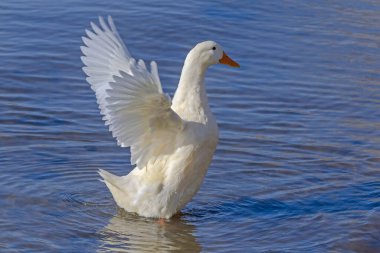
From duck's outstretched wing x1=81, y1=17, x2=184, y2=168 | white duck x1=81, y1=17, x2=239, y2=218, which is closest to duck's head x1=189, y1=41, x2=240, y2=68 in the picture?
white duck x1=81, y1=17, x2=239, y2=218

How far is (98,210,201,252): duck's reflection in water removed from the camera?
7.66 metres

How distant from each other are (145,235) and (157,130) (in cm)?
78

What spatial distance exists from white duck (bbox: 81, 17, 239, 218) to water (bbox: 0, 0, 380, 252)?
0.71 feet

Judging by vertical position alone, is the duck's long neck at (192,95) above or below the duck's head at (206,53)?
below

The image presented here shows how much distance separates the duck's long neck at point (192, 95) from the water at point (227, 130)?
2.81 ft

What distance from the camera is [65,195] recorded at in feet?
28.3

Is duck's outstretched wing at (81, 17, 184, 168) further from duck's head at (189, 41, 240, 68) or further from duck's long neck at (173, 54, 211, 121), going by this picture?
duck's head at (189, 41, 240, 68)

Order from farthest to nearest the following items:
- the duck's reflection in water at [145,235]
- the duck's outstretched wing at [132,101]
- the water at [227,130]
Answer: the water at [227,130]
the duck's reflection in water at [145,235]
the duck's outstretched wing at [132,101]

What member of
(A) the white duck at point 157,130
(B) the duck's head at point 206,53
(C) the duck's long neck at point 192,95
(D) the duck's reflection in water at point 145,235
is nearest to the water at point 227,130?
(D) the duck's reflection in water at point 145,235

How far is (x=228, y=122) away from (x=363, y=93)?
1.86 meters

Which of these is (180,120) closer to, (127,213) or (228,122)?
(127,213)

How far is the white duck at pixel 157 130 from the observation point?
781 cm

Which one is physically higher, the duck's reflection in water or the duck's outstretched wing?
the duck's outstretched wing

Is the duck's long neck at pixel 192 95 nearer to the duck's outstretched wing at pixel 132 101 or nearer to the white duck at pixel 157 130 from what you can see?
the white duck at pixel 157 130
